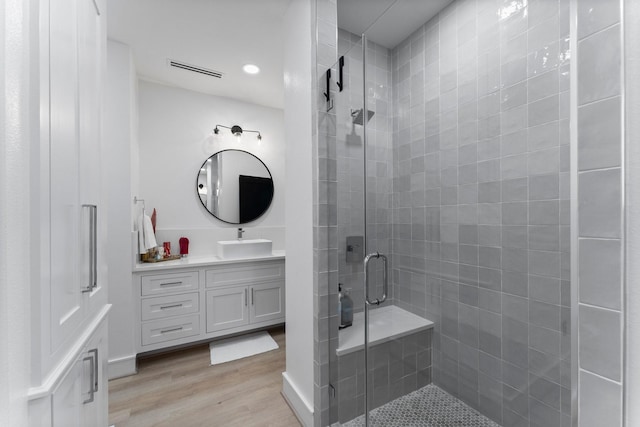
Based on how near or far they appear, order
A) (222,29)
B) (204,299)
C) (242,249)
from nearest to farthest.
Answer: (222,29) < (204,299) < (242,249)

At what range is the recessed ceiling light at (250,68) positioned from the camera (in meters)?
2.49

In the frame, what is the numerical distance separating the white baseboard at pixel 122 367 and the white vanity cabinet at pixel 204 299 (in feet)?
0.36

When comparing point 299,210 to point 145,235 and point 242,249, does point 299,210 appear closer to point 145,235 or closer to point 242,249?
point 242,249

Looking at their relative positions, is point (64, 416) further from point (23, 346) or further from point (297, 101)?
point (297, 101)

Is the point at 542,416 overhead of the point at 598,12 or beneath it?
beneath

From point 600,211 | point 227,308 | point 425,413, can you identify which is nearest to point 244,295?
point 227,308

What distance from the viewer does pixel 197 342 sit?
2.49 metres

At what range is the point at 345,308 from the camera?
1.50m

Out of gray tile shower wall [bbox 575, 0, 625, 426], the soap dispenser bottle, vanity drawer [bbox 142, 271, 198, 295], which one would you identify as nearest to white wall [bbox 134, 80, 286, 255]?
vanity drawer [bbox 142, 271, 198, 295]

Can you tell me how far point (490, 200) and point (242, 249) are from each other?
229 centimetres

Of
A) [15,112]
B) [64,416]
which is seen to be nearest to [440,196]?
[15,112]

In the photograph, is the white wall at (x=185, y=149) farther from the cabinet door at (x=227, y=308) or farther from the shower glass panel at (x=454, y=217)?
the shower glass panel at (x=454, y=217)

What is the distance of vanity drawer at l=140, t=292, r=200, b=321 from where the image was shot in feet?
7.45

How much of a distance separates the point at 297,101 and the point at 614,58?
1.46 metres
